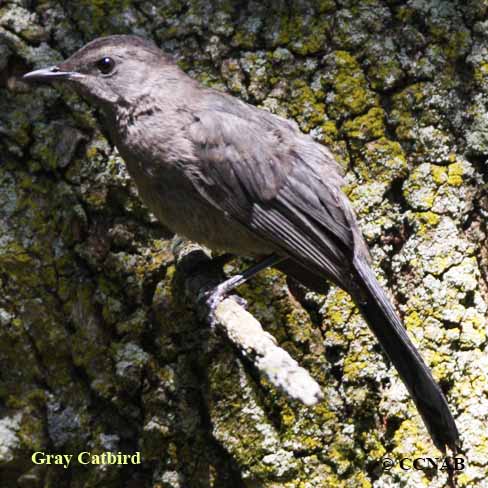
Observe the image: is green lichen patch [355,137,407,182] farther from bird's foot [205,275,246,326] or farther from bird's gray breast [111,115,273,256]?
bird's foot [205,275,246,326]

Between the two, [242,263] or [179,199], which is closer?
[179,199]

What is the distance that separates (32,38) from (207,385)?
6.78ft

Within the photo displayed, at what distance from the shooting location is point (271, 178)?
4008mm

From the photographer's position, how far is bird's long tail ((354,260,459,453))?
3.39m

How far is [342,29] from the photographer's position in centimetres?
419

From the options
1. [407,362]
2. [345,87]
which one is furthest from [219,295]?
[345,87]

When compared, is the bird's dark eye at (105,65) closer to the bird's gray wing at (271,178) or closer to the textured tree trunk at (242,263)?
the textured tree trunk at (242,263)

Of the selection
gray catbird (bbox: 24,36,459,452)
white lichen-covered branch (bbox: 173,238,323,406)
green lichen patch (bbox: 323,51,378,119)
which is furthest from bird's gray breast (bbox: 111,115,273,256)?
green lichen patch (bbox: 323,51,378,119)

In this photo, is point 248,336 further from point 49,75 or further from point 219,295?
point 49,75

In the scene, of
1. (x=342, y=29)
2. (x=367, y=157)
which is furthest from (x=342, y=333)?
(x=342, y=29)

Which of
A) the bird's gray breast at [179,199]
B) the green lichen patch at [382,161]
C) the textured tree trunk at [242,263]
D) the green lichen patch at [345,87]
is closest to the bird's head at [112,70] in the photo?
the textured tree trunk at [242,263]

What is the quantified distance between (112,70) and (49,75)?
13.3 inches

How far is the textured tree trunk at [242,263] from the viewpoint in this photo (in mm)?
3611

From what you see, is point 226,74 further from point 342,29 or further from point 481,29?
point 481,29
